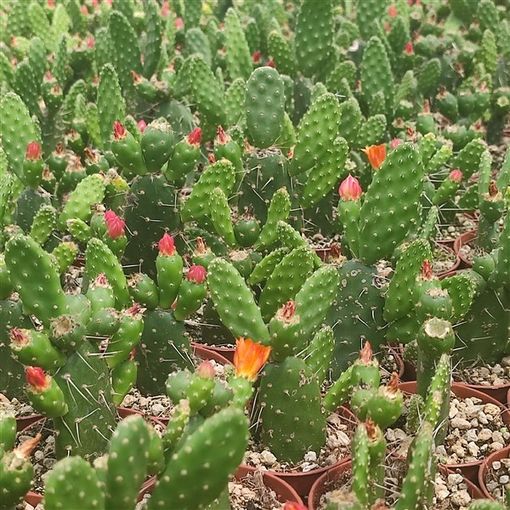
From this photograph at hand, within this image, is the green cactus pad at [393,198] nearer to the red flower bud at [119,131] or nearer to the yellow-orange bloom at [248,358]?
the yellow-orange bloom at [248,358]

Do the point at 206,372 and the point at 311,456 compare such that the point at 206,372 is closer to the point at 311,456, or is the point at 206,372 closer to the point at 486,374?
the point at 311,456

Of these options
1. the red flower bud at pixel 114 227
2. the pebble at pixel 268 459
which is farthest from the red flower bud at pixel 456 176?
the pebble at pixel 268 459

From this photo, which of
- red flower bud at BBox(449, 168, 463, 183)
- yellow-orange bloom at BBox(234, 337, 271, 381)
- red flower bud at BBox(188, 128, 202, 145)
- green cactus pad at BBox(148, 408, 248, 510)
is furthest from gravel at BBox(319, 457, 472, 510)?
red flower bud at BBox(449, 168, 463, 183)

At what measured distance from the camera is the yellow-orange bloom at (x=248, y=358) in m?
1.77

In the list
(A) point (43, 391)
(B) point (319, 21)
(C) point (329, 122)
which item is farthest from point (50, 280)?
(B) point (319, 21)

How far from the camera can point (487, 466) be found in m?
2.10

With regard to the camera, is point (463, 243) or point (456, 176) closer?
point (456, 176)

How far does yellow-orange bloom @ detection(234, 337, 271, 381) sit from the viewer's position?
69.5 inches

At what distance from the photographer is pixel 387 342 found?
2473 millimetres

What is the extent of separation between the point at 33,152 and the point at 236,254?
72cm

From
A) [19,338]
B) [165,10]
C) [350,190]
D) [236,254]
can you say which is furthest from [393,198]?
[165,10]

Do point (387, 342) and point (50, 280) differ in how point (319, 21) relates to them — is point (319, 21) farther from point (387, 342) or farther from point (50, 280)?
point (50, 280)

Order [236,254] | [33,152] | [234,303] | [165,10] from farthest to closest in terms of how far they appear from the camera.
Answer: [165,10], [33,152], [236,254], [234,303]

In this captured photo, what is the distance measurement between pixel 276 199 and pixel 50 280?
0.94 metres
